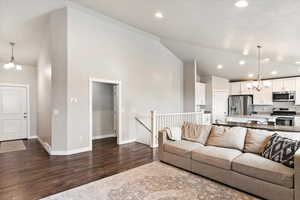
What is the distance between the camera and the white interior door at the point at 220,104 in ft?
29.0

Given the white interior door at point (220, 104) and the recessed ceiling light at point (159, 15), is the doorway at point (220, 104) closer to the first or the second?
the white interior door at point (220, 104)

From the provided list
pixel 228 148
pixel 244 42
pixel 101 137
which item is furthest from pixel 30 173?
pixel 244 42

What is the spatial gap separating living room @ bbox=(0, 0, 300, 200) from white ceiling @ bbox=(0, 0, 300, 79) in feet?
0.12

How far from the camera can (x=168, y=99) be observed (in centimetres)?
762

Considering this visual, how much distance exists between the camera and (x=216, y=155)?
2934 millimetres

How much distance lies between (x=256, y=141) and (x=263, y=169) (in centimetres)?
75

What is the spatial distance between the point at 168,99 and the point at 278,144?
515cm

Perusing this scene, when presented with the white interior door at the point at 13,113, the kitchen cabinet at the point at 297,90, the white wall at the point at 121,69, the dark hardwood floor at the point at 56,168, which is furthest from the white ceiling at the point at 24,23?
the kitchen cabinet at the point at 297,90

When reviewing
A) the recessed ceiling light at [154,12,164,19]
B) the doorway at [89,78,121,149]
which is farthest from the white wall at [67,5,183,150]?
the recessed ceiling light at [154,12,164,19]

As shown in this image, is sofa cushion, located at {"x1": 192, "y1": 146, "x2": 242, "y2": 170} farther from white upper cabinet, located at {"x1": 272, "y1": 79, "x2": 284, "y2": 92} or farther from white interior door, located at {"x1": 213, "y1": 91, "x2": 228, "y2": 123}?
white upper cabinet, located at {"x1": 272, "y1": 79, "x2": 284, "y2": 92}

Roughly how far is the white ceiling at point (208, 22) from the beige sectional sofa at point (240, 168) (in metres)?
2.27

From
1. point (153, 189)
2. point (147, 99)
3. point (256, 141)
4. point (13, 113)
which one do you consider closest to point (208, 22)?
point (256, 141)

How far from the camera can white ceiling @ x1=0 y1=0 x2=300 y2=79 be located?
3.30 meters

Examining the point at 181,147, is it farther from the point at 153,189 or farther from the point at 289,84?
the point at 289,84
